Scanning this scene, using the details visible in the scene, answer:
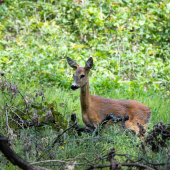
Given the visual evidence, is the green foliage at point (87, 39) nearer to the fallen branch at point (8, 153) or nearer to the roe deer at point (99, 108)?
the roe deer at point (99, 108)

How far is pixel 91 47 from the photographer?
30.2ft

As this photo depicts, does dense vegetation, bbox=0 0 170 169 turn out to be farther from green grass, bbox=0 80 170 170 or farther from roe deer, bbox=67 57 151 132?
roe deer, bbox=67 57 151 132

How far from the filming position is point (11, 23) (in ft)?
32.9

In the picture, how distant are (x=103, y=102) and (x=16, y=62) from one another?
3.27 metres

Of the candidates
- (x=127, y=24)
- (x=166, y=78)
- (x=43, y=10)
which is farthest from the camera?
(x=43, y=10)

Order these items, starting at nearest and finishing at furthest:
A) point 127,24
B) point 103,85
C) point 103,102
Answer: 1. point 103,102
2. point 103,85
3. point 127,24

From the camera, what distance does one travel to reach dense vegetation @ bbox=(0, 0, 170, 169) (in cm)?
658

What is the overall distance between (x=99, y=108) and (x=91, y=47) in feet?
15.9

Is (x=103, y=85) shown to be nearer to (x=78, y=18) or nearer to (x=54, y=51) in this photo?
(x=54, y=51)

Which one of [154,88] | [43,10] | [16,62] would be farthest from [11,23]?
[154,88]

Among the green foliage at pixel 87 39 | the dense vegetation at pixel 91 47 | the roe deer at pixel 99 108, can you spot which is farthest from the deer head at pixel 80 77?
the green foliage at pixel 87 39

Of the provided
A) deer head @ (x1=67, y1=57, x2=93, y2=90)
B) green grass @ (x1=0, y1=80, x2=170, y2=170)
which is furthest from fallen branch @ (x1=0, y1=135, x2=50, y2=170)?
deer head @ (x1=67, y1=57, x2=93, y2=90)

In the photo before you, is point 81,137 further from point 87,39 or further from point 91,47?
point 87,39

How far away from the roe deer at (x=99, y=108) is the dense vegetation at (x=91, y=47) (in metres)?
0.51
